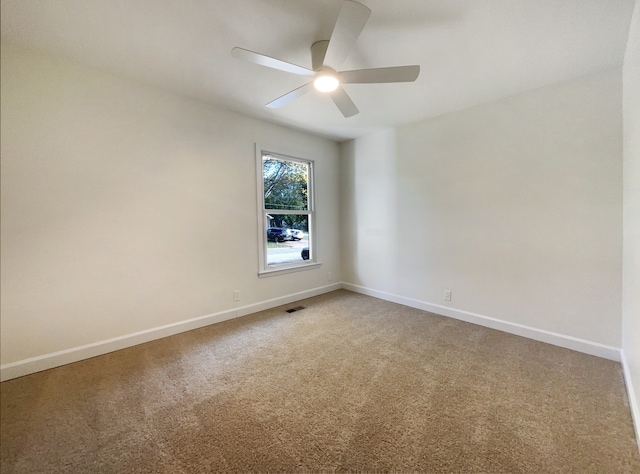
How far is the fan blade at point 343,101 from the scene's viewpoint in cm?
200

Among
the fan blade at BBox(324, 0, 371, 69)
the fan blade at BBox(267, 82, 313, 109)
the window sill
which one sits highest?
the fan blade at BBox(324, 0, 371, 69)

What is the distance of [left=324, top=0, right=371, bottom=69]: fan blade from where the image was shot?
1.28 metres

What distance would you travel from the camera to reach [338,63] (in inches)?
67.1

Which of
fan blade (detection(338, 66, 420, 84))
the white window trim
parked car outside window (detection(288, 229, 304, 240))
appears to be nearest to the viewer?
fan blade (detection(338, 66, 420, 84))

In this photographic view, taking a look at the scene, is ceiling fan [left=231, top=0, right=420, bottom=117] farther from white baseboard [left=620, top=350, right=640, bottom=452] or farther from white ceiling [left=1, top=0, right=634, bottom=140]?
white baseboard [left=620, top=350, right=640, bottom=452]

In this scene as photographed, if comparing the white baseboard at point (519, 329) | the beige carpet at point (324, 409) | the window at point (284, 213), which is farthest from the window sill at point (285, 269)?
the white baseboard at point (519, 329)

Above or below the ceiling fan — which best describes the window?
below

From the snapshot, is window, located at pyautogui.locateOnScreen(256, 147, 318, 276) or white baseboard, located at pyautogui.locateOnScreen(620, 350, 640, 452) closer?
white baseboard, located at pyautogui.locateOnScreen(620, 350, 640, 452)

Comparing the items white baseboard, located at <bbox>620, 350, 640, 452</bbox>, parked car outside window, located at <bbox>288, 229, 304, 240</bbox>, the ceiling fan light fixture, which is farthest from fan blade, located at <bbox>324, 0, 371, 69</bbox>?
white baseboard, located at <bbox>620, 350, 640, 452</bbox>

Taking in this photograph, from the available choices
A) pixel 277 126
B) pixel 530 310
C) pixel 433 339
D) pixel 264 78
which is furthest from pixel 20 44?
pixel 530 310

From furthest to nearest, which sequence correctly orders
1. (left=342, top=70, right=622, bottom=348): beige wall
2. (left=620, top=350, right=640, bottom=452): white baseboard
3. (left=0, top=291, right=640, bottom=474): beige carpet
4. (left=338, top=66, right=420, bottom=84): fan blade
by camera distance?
(left=342, top=70, right=622, bottom=348): beige wall → (left=338, top=66, right=420, bottom=84): fan blade → (left=620, top=350, right=640, bottom=452): white baseboard → (left=0, top=291, right=640, bottom=474): beige carpet

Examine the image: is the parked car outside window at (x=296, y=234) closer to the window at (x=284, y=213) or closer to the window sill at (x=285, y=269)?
the window at (x=284, y=213)

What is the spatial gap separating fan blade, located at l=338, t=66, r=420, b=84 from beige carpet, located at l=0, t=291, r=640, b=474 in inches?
81.0

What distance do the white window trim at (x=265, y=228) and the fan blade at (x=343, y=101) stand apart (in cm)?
132
